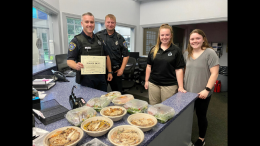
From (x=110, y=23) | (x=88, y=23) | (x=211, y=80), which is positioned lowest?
(x=211, y=80)

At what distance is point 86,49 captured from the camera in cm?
178

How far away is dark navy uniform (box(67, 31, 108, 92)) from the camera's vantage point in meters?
1.74

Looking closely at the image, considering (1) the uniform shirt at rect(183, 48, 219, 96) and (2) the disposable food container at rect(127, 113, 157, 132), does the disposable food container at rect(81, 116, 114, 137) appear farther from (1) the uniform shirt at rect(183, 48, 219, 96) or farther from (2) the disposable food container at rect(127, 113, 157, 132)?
(1) the uniform shirt at rect(183, 48, 219, 96)

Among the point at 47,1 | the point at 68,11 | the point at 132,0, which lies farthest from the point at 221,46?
the point at 47,1

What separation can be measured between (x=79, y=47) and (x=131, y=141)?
1.32m

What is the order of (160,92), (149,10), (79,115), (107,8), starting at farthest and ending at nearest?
(149,10)
(107,8)
(160,92)
(79,115)

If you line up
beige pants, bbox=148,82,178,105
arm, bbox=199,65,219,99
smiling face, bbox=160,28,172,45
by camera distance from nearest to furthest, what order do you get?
1. arm, bbox=199,65,219,99
2. smiling face, bbox=160,28,172,45
3. beige pants, bbox=148,82,178,105

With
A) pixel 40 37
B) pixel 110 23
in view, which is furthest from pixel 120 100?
pixel 40 37

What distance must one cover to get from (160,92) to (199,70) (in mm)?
536

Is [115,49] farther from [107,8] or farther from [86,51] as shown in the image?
[107,8]

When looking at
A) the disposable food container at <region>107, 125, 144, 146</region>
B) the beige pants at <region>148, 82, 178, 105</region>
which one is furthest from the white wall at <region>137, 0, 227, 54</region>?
the disposable food container at <region>107, 125, 144, 146</region>

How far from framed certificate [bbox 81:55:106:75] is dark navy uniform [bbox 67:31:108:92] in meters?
0.12

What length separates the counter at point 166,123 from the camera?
97cm
